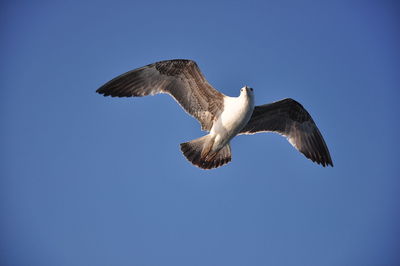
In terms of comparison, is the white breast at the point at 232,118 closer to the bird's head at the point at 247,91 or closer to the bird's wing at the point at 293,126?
the bird's head at the point at 247,91

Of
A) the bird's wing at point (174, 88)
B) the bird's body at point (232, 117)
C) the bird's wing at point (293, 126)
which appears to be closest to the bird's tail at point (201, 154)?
the bird's body at point (232, 117)

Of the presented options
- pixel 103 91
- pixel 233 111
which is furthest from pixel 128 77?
pixel 233 111

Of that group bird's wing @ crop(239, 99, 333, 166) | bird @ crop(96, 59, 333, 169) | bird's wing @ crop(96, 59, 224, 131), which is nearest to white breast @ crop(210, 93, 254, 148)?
bird @ crop(96, 59, 333, 169)

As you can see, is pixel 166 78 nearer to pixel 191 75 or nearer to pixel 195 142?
pixel 191 75

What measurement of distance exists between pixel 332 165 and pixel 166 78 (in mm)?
4183

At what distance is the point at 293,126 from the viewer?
1054cm

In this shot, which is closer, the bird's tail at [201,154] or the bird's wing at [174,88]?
the bird's wing at [174,88]

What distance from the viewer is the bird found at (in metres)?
9.26

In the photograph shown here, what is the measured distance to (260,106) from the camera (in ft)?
32.7

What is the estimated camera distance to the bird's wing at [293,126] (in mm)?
10188

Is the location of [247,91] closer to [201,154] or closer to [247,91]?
[247,91]

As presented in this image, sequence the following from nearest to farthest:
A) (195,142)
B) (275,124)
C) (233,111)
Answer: (233,111) < (195,142) < (275,124)

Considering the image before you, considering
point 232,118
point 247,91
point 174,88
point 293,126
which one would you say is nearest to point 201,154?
point 232,118

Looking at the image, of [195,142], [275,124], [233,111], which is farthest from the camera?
[275,124]
